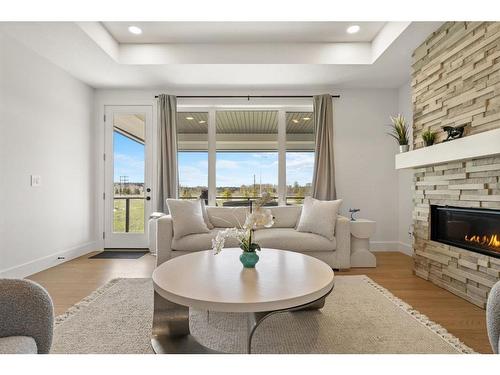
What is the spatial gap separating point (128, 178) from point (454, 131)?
4.33 meters

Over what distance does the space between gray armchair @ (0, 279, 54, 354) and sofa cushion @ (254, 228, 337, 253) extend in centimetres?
232

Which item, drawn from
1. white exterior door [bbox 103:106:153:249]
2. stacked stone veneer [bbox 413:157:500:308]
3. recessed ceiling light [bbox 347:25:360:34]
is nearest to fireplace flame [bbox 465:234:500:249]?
stacked stone veneer [bbox 413:157:500:308]

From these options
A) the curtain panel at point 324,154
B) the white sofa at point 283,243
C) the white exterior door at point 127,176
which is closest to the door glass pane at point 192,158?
the white exterior door at point 127,176

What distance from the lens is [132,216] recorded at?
4.60 meters

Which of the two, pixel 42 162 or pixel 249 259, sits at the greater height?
pixel 42 162

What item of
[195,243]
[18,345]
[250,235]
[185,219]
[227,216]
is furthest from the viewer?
[227,216]

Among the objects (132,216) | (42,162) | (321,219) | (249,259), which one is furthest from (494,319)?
(132,216)

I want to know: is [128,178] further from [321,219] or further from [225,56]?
[321,219]

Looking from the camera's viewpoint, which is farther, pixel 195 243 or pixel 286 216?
pixel 286 216

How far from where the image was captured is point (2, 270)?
112 inches

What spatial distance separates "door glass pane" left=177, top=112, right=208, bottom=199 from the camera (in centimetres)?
462

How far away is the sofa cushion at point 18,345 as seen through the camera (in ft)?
2.88

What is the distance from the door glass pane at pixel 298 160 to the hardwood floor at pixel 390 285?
1510 mm
